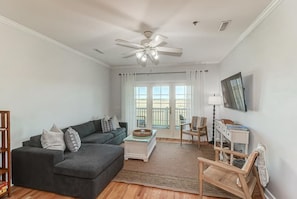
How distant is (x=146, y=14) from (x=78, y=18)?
41.7 inches

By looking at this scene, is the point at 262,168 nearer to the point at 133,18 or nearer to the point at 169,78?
the point at 133,18

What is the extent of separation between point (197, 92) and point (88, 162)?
4060 millimetres

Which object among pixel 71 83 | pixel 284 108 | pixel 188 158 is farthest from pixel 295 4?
pixel 71 83

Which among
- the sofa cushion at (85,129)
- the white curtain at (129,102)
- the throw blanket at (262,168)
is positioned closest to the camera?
the throw blanket at (262,168)

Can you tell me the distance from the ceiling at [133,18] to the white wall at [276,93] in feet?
1.16

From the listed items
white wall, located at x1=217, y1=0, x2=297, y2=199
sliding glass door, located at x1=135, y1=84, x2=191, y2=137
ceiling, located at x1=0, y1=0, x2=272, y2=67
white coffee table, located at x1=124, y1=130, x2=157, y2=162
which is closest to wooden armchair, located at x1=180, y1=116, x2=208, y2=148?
sliding glass door, located at x1=135, y1=84, x2=191, y2=137

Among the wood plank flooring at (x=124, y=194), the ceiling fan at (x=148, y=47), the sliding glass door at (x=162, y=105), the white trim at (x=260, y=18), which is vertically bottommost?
the wood plank flooring at (x=124, y=194)

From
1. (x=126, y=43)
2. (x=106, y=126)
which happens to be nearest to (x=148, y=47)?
(x=126, y=43)

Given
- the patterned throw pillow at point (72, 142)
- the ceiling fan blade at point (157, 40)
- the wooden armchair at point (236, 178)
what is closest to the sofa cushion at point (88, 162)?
the patterned throw pillow at point (72, 142)

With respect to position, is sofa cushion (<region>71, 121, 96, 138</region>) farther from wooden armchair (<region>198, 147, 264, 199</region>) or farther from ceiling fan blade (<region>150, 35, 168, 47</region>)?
wooden armchair (<region>198, 147, 264, 199</region>)

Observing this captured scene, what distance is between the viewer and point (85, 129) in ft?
13.6

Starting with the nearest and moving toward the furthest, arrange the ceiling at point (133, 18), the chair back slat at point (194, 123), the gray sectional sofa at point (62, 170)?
the ceiling at point (133, 18)
the gray sectional sofa at point (62, 170)
the chair back slat at point (194, 123)

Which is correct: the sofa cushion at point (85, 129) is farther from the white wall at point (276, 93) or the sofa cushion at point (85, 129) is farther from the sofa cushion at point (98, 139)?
the white wall at point (276, 93)

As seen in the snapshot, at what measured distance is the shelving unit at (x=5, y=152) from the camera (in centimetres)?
219
